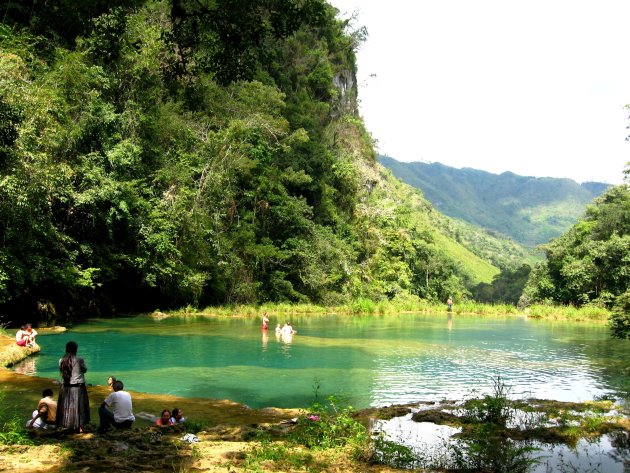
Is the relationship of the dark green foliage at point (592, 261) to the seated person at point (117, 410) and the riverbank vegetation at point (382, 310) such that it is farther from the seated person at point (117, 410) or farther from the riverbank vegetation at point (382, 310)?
the seated person at point (117, 410)

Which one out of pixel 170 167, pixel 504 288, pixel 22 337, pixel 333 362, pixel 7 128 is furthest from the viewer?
pixel 504 288

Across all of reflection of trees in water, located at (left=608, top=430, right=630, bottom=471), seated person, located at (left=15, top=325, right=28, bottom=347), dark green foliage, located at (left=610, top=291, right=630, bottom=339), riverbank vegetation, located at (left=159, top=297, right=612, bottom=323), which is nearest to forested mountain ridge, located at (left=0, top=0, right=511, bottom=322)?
riverbank vegetation, located at (left=159, top=297, right=612, bottom=323)

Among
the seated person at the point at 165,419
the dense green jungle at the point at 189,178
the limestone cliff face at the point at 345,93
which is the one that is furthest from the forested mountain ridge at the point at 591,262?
the seated person at the point at 165,419

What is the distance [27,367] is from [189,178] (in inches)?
711

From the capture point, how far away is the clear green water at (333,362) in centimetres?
1468

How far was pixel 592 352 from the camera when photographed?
926 inches

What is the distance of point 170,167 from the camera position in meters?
32.7

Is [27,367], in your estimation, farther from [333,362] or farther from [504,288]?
[504,288]

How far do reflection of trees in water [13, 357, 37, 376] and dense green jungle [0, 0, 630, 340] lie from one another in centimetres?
376

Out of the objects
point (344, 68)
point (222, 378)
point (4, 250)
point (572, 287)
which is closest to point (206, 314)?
point (4, 250)

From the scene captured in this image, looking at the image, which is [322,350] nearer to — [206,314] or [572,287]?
[206,314]

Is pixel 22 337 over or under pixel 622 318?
under

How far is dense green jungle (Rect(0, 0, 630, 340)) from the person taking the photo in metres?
12.2

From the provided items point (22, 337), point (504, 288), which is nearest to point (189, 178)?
point (22, 337)
